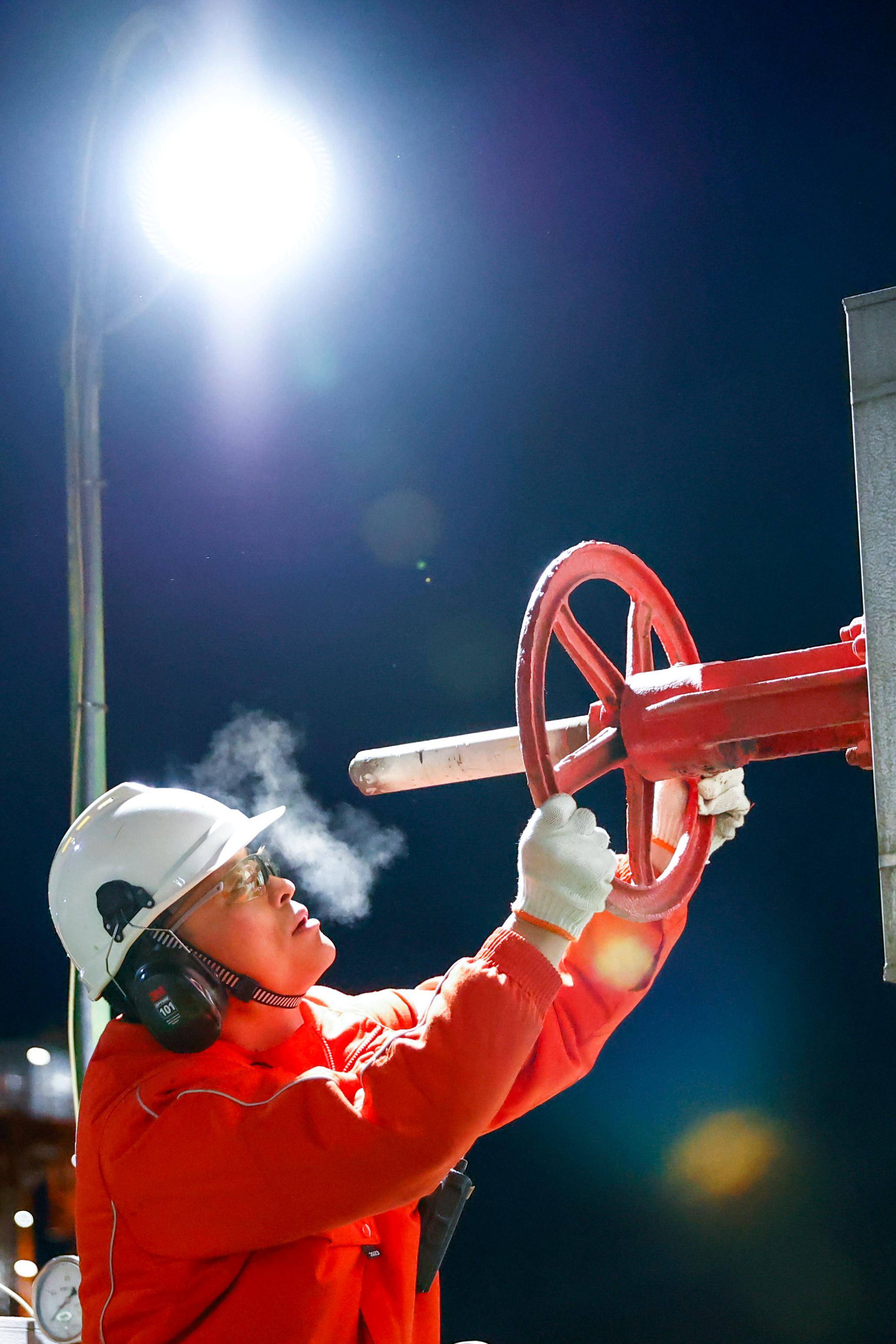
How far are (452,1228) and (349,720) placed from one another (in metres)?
3.92

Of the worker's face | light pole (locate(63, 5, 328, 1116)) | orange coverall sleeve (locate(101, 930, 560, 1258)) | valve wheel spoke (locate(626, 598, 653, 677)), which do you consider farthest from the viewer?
light pole (locate(63, 5, 328, 1116))

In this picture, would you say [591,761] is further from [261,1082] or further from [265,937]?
[261,1082]

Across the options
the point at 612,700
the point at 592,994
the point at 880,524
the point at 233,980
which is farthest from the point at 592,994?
the point at 880,524

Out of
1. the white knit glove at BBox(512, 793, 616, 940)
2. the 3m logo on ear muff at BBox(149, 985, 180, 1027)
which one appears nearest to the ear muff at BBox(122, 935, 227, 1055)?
the 3m logo on ear muff at BBox(149, 985, 180, 1027)

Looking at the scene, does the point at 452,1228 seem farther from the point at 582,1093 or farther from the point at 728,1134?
the point at 582,1093

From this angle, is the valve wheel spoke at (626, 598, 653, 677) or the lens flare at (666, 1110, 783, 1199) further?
the lens flare at (666, 1110, 783, 1199)

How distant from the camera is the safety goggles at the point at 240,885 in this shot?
2396 mm

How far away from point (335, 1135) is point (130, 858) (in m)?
0.89

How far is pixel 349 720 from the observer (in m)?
6.10

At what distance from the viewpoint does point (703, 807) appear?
8.38ft

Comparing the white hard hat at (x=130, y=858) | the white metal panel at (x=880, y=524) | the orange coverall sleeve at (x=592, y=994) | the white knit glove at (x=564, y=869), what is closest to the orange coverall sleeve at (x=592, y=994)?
the orange coverall sleeve at (x=592, y=994)

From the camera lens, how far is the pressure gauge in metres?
4.27

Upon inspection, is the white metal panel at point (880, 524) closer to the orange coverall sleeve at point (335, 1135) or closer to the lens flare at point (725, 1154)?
the orange coverall sleeve at point (335, 1135)

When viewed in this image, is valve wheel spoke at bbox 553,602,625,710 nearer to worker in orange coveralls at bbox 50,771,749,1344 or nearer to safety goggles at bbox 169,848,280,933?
worker in orange coveralls at bbox 50,771,749,1344
